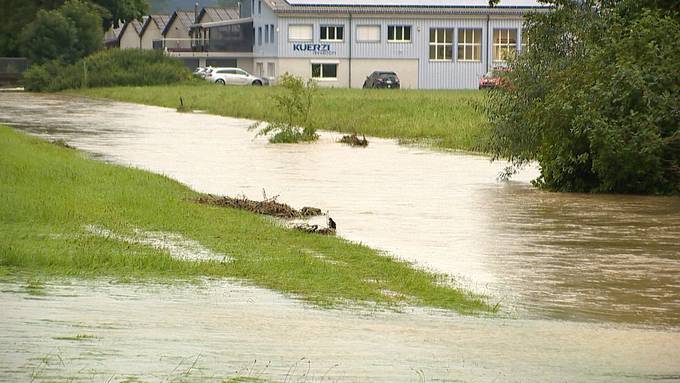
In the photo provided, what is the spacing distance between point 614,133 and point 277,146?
16.3m

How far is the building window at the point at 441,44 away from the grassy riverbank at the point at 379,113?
25851 millimetres

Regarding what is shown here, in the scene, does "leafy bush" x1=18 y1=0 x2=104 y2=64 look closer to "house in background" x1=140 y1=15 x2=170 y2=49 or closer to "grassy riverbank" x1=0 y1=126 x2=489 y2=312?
"house in background" x1=140 y1=15 x2=170 y2=49

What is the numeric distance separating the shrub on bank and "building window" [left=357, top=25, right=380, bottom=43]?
12627mm

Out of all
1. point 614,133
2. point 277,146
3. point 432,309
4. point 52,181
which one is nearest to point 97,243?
point 432,309

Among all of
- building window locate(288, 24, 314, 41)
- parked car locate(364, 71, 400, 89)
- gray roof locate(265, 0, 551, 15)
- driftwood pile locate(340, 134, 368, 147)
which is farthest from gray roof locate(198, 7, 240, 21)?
driftwood pile locate(340, 134, 368, 147)

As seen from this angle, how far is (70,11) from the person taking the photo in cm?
9450

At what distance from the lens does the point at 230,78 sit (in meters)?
95.6

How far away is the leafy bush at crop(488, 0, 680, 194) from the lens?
24109mm

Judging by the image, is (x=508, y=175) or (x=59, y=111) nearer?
(x=508, y=175)

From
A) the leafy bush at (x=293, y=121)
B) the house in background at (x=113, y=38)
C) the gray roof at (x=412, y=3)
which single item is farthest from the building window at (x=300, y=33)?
the house in background at (x=113, y=38)

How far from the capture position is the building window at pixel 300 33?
9475 cm

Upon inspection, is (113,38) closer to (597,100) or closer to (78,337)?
(597,100)

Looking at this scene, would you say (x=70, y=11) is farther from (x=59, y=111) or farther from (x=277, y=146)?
(x=277, y=146)

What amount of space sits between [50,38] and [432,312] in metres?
82.8
